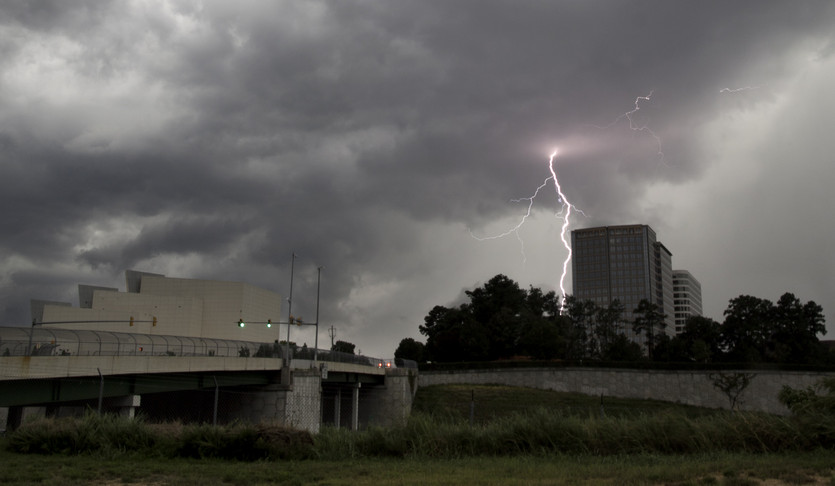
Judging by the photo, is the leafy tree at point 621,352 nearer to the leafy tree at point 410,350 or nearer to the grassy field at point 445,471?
the leafy tree at point 410,350

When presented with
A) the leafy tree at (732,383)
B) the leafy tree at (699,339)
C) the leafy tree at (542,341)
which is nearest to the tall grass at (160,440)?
the leafy tree at (732,383)

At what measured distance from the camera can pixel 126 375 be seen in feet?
111

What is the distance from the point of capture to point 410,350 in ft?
413

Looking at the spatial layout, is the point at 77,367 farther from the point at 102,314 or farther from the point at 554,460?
the point at 102,314

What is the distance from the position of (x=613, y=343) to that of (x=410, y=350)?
119 feet

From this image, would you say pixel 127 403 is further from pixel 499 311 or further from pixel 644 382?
pixel 499 311

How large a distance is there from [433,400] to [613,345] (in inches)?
1839

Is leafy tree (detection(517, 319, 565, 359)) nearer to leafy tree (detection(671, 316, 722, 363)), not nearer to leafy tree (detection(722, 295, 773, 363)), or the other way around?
leafy tree (detection(671, 316, 722, 363))

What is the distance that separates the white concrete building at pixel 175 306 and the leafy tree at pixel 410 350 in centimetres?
2730

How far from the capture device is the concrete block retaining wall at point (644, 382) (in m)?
82.9

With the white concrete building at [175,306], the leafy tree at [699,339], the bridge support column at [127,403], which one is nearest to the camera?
the bridge support column at [127,403]

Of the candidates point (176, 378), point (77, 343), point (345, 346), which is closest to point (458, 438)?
point (176, 378)

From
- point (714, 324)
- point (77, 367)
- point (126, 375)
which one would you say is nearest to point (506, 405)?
point (126, 375)

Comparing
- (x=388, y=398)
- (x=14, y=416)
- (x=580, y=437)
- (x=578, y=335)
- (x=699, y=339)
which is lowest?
(x=14, y=416)
